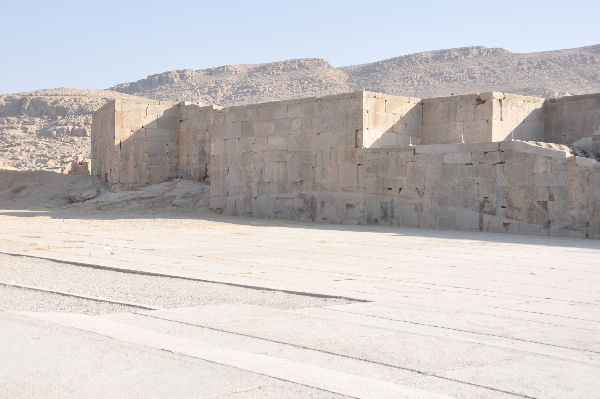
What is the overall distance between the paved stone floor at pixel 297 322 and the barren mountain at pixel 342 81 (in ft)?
189

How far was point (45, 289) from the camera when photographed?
6.54 m

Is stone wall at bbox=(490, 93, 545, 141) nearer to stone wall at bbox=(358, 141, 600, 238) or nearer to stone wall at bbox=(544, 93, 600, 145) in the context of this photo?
stone wall at bbox=(544, 93, 600, 145)

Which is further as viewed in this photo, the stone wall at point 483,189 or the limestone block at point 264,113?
the limestone block at point 264,113

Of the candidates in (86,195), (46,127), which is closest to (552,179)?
(86,195)

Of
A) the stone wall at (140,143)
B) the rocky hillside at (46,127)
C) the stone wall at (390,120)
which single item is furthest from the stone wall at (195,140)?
the rocky hillside at (46,127)

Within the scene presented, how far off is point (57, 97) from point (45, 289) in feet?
222

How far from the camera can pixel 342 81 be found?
106 m

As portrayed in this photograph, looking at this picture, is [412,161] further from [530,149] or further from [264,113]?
[264,113]

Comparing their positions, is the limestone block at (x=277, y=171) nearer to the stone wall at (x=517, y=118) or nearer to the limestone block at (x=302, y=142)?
the limestone block at (x=302, y=142)

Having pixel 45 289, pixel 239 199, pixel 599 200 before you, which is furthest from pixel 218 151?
pixel 45 289

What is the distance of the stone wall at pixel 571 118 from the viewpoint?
17.2 m

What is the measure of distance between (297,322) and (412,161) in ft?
37.6

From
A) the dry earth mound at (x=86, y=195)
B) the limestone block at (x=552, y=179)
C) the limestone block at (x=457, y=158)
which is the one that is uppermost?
the limestone block at (x=457, y=158)

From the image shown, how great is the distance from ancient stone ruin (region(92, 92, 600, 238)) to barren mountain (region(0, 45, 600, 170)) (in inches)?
1834
